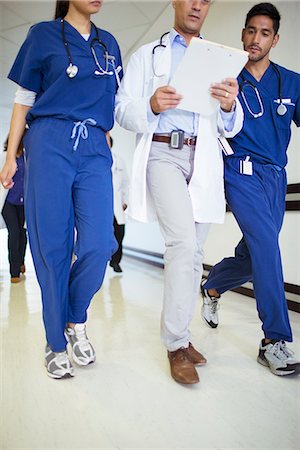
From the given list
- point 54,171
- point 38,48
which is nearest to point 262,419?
point 54,171

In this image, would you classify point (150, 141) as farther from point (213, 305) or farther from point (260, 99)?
point (213, 305)

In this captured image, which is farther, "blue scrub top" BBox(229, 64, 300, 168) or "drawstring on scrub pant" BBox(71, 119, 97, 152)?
"blue scrub top" BBox(229, 64, 300, 168)

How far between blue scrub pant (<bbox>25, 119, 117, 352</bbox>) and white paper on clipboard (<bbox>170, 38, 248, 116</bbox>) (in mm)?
337

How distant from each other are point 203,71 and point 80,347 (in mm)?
1037

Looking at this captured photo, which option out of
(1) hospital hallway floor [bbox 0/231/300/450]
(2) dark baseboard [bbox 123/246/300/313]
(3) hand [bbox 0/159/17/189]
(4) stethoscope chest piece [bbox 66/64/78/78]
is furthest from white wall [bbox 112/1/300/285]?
(3) hand [bbox 0/159/17/189]

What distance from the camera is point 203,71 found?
1211 mm

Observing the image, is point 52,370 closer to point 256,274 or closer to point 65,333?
point 65,333

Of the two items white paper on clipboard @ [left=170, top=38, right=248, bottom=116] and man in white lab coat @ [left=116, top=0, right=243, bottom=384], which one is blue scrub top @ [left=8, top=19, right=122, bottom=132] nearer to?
man in white lab coat @ [left=116, top=0, right=243, bottom=384]

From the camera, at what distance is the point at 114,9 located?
3.92m

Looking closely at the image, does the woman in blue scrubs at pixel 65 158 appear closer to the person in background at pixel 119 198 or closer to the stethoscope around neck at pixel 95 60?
the stethoscope around neck at pixel 95 60

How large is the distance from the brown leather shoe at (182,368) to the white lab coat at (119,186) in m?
2.59

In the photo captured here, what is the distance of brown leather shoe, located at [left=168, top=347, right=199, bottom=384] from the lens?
1.20m

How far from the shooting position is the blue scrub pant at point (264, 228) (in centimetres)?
137

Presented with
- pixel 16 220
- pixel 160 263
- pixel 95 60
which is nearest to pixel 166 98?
pixel 95 60
